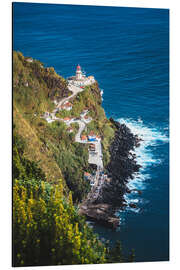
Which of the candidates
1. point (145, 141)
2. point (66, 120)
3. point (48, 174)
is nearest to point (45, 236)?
point (48, 174)

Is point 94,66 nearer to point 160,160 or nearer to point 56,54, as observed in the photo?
point 56,54

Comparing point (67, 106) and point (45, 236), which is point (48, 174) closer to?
point (45, 236)

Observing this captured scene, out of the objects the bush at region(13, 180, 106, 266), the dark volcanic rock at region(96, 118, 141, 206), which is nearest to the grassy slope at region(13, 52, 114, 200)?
the dark volcanic rock at region(96, 118, 141, 206)

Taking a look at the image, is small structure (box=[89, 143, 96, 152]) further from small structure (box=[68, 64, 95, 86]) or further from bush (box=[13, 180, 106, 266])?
bush (box=[13, 180, 106, 266])

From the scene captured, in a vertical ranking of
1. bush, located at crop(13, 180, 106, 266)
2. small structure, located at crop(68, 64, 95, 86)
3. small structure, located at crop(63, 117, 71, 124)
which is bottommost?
bush, located at crop(13, 180, 106, 266)

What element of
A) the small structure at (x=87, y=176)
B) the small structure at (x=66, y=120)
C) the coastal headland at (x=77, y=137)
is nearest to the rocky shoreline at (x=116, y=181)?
the coastal headland at (x=77, y=137)

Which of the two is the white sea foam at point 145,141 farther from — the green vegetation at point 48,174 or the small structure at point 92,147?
the small structure at point 92,147

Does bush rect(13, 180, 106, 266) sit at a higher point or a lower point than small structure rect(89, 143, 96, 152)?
lower

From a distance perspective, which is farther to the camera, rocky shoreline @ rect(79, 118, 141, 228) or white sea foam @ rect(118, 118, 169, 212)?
white sea foam @ rect(118, 118, 169, 212)
